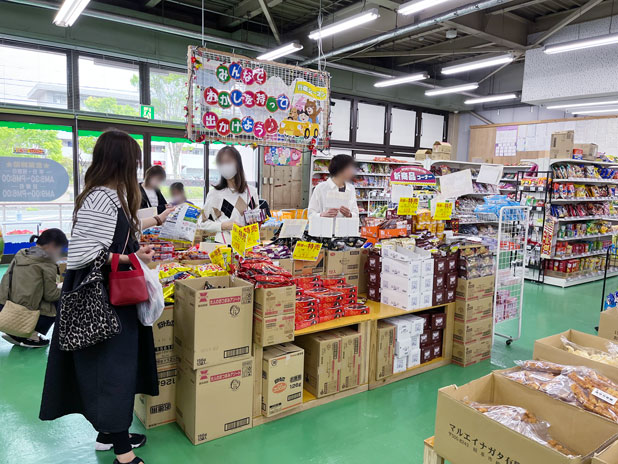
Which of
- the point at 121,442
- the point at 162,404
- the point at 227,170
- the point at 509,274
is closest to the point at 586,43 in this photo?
the point at 509,274

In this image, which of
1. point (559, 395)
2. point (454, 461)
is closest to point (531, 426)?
point (559, 395)

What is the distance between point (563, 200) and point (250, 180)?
668 centimetres

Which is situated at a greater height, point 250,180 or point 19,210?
point 250,180

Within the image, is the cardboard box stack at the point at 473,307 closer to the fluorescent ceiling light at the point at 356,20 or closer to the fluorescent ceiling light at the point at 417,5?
the fluorescent ceiling light at the point at 417,5

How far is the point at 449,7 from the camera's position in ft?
23.7

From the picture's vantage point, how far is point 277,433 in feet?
9.44

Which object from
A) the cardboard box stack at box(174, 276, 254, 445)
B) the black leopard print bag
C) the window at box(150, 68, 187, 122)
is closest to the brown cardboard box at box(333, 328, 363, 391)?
the cardboard box stack at box(174, 276, 254, 445)

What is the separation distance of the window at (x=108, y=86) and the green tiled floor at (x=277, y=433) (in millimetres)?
5714

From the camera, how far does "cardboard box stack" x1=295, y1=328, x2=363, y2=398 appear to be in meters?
3.20

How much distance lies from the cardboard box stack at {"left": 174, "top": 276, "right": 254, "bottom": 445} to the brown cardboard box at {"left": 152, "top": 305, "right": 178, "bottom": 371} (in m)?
0.04

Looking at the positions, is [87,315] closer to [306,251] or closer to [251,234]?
[251,234]

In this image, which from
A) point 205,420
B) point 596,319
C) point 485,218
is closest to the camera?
point 205,420

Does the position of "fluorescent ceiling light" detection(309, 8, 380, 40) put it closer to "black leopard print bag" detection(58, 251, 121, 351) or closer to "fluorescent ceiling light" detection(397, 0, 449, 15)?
"fluorescent ceiling light" detection(397, 0, 449, 15)

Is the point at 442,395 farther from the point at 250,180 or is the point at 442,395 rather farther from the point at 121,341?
the point at 250,180
